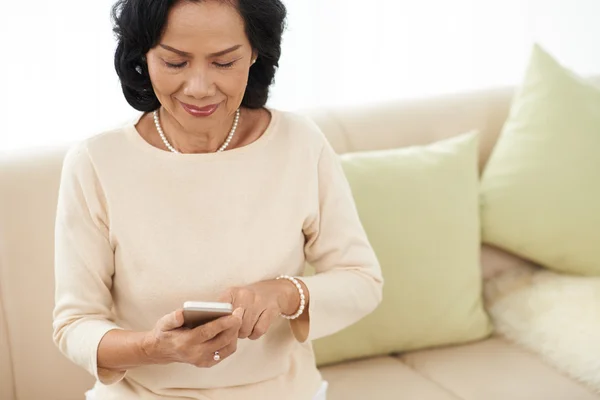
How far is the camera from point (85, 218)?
147 cm

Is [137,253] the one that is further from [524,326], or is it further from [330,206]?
[524,326]

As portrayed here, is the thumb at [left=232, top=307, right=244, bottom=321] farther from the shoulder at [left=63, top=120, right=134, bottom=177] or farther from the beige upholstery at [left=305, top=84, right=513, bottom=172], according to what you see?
the beige upholstery at [left=305, top=84, right=513, bottom=172]

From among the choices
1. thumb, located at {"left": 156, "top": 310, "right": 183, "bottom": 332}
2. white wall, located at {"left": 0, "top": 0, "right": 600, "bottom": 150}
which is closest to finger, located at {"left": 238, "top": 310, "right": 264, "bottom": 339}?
thumb, located at {"left": 156, "top": 310, "right": 183, "bottom": 332}

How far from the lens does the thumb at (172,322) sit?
127 centimetres

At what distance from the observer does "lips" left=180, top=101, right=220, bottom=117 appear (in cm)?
141

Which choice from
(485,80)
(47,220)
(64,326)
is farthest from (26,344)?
(485,80)

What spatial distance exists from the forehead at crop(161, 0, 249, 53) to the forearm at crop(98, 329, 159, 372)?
465 mm

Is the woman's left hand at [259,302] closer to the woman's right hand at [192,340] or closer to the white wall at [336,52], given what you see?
the woman's right hand at [192,340]

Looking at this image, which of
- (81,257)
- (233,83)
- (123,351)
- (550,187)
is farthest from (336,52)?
(123,351)

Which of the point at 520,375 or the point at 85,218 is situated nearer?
the point at 85,218

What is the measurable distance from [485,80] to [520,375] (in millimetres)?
1332

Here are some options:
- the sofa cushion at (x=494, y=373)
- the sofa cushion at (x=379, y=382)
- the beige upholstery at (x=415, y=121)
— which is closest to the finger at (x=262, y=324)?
the sofa cushion at (x=379, y=382)

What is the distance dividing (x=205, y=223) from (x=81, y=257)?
0.22m

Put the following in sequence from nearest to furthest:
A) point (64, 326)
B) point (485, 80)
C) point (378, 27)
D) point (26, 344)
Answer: point (64, 326) < point (26, 344) < point (378, 27) < point (485, 80)
